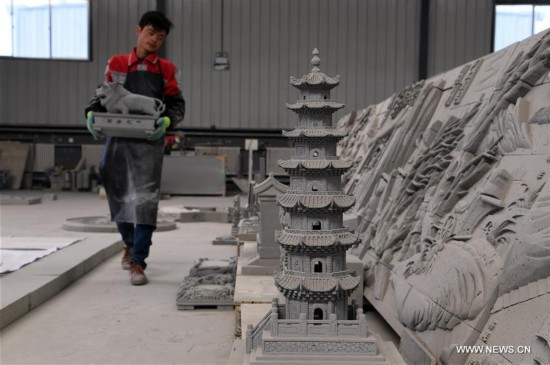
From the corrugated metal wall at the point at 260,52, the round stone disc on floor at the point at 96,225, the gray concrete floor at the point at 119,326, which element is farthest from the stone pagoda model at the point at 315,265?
the corrugated metal wall at the point at 260,52

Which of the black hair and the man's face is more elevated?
the black hair

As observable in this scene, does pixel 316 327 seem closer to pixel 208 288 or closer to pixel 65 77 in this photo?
pixel 208 288

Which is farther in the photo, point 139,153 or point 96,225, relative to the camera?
point 96,225

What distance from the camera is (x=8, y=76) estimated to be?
1805cm

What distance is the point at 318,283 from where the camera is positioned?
285 centimetres

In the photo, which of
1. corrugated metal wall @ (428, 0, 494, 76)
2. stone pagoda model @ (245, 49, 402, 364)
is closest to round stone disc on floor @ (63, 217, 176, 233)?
stone pagoda model @ (245, 49, 402, 364)

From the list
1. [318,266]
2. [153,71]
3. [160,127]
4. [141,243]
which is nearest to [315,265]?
[318,266]

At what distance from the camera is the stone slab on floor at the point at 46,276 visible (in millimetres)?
4379

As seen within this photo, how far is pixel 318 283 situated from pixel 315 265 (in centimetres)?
15

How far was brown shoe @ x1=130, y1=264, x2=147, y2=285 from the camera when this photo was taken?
5.52 m

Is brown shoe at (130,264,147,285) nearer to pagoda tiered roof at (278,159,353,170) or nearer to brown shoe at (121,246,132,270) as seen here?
brown shoe at (121,246,132,270)

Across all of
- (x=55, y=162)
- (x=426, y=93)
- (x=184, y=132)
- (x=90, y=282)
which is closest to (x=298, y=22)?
(x=184, y=132)

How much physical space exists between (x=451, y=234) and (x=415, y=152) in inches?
81.0
